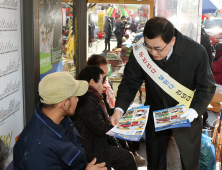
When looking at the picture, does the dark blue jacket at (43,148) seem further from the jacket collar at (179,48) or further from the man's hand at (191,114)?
the jacket collar at (179,48)

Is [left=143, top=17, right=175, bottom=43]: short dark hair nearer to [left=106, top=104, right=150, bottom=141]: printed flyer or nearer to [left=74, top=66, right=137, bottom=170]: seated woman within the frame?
[left=106, top=104, right=150, bottom=141]: printed flyer

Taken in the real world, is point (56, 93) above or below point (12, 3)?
below

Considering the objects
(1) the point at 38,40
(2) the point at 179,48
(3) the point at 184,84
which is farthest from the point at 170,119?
(1) the point at 38,40

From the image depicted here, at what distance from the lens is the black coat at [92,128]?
2.54m

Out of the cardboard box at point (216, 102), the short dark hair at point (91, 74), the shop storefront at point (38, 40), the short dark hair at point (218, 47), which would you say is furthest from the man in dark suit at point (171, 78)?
the short dark hair at point (218, 47)

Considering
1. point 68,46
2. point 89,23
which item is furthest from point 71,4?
point 89,23

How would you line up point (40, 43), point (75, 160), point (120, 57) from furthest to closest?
point (120, 57) < point (40, 43) < point (75, 160)

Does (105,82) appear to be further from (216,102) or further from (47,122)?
(216,102)

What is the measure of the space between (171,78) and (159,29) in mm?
466

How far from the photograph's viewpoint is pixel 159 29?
201 cm

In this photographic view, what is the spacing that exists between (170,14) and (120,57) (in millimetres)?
1474

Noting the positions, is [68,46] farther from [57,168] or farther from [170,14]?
[57,168]

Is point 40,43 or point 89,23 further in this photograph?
point 89,23

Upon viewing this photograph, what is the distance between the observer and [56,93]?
1677 mm
